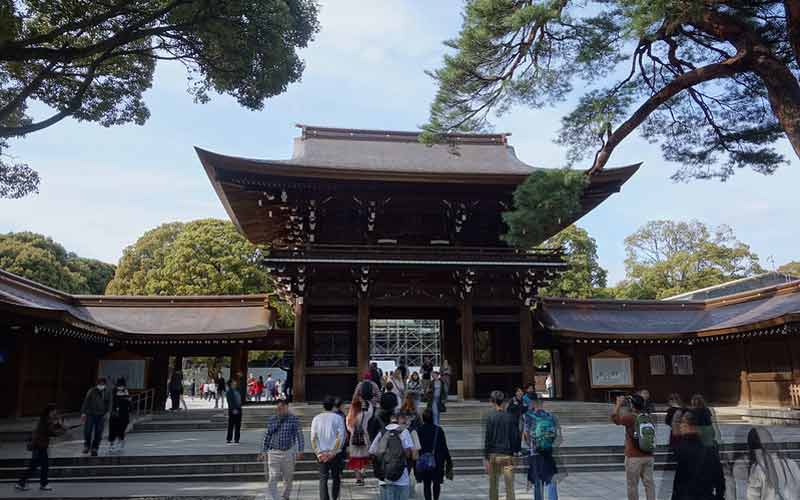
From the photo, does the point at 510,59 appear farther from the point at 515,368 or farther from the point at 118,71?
the point at 515,368

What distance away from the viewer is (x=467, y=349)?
62.1ft

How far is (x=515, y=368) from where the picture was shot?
63.6ft

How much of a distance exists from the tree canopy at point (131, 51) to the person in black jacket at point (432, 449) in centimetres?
687

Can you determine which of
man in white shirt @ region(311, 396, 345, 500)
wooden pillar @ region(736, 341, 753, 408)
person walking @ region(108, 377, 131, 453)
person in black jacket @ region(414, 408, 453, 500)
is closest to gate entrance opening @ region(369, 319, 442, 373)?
wooden pillar @ region(736, 341, 753, 408)

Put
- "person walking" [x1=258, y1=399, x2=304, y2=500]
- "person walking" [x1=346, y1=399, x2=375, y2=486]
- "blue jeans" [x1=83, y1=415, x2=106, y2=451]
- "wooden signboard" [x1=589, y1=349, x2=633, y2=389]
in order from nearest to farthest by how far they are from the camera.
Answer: "person walking" [x1=258, y1=399, x2=304, y2=500] < "person walking" [x1=346, y1=399, x2=375, y2=486] < "blue jeans" [x1=83, y1=415, x2=106, y2=451] < "wooden signboard" [x1=589, y1=349, x2=633, y2=389]

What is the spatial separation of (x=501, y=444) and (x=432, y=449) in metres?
0.87

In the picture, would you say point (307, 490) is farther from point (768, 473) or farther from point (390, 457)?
point (768, 473)

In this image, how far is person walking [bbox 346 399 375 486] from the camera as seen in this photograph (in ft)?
25.5

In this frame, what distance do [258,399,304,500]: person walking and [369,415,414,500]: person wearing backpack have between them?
2166 mm

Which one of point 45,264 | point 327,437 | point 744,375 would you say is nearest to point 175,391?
point 327,437

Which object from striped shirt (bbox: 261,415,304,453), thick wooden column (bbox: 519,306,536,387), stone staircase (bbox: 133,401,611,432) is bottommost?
stone staircase (bbox: 133,401,611,432)

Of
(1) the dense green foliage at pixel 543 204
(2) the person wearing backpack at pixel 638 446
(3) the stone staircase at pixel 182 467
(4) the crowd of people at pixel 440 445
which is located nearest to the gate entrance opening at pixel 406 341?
(3) the stone staircase at pixel 182 467

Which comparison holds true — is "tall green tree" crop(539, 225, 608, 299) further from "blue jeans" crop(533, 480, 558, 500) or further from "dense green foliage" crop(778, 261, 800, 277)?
"blue jeans" crop(533, 480, 558, 500)

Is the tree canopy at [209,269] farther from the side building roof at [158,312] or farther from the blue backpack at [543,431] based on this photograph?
the blue backpack at [543,431]
